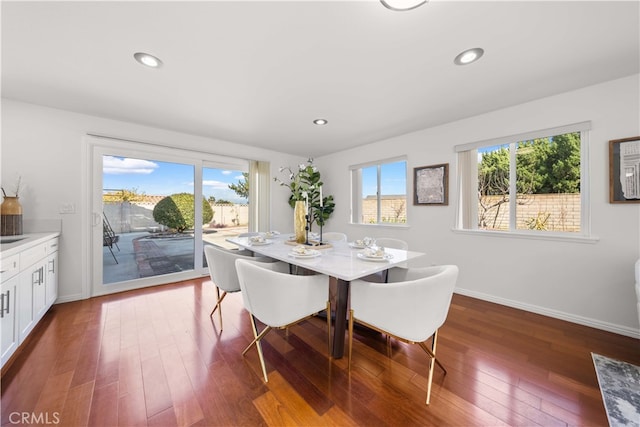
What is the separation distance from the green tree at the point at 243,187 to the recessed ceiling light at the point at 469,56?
372cm

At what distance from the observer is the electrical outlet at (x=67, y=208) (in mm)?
2773

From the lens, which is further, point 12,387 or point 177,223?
point 177,223

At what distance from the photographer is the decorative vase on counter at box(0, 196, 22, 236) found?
228 centimetres

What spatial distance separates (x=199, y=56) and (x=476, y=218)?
353 centimetres

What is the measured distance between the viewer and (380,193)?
418cm

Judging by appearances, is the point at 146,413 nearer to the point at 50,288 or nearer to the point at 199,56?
the point at 50,288

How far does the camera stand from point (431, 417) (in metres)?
1.28

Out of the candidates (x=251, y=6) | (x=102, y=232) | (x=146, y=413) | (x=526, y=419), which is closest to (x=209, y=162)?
(x=102, y=232)

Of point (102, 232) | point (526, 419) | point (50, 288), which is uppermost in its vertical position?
point (102, 232)

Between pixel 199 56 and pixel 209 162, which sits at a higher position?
pixel 199 56

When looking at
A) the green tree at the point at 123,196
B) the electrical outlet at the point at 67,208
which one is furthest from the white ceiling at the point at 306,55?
the electrical outlet at the point at 67,208

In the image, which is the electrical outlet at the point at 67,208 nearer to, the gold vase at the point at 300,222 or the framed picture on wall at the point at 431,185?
the gold vase at the point at 300,222

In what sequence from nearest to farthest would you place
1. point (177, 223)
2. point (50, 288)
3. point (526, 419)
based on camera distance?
point (526, 419) → point (50, 288) → point (177, 223)

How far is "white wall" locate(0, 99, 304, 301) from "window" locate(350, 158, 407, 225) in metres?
3.68
